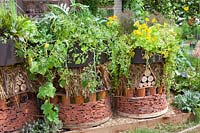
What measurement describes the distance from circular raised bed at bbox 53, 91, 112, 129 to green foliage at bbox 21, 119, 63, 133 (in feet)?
0.35

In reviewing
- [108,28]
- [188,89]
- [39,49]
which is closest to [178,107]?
[188,89]

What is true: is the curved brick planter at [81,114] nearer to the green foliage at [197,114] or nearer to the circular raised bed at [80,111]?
the circular raised bed at [80,111]

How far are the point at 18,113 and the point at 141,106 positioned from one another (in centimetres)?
124

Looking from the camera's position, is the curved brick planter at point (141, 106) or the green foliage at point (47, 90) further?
the curved brick planter at point (141, 106)

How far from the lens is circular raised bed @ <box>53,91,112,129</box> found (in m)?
3.08

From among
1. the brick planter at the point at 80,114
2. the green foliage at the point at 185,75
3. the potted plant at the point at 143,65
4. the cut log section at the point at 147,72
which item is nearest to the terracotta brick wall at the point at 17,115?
the brick planter at the point at 80,114

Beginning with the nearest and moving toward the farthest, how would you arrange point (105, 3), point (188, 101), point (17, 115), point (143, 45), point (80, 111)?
point (17, 115) → point (80, 111) → point (143, 45) → point (188, 101) → point (105, 3)

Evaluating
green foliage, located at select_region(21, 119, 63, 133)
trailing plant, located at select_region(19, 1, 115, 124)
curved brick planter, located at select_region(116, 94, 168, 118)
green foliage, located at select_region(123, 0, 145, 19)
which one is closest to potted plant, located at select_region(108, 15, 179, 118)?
curved brick planter, located at select_region(116, 94, 168, 118)

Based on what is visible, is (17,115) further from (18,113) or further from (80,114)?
(80,114)

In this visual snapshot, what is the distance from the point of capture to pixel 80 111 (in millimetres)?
3092

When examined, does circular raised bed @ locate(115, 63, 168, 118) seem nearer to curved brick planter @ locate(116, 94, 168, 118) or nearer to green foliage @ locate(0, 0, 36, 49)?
curved brick planter @ locate(116, 94, 168, 118)

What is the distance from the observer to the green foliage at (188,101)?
3663 mm

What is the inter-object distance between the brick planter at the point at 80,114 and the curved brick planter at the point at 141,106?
0.37 meters

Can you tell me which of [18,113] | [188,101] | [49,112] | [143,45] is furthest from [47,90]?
[188,101]
